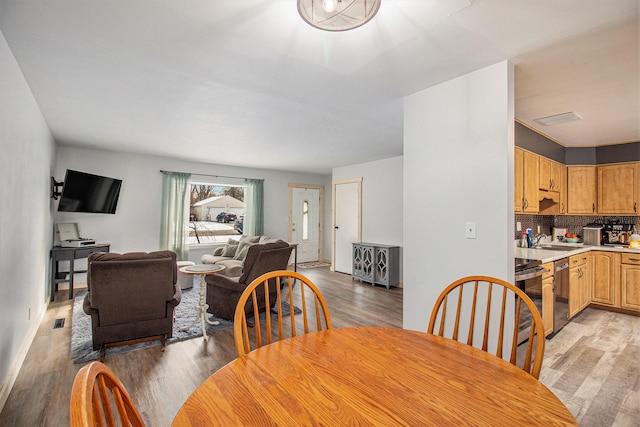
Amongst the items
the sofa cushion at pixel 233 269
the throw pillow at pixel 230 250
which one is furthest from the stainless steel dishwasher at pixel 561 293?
the throw pillow at pixel 230 250

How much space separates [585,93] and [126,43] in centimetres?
354

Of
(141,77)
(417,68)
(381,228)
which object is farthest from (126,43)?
(381,228)

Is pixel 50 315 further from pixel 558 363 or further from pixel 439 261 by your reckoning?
pixel 558 363

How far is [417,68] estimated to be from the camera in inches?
89.9

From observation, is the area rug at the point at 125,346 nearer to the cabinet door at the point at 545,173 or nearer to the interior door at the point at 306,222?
the cabinet door at the point at 545,173

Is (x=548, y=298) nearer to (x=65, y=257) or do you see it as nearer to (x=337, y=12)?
(x=337, y=12)

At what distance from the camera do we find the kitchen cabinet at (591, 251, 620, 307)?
155 inches

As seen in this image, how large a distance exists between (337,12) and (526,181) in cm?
309

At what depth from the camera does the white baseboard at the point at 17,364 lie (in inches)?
82.8

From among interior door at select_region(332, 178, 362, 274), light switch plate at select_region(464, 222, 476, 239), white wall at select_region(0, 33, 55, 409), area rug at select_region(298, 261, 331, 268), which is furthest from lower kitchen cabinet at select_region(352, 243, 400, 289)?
white wall at select_region(0, 33, 55, 409)

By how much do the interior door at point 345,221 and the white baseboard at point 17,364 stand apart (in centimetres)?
493

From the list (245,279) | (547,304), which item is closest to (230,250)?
(245,279)

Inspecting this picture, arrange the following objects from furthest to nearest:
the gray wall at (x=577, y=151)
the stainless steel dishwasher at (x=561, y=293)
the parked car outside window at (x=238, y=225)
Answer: the parked car outside window at (x=238, y=225) → the gray wall at (x=577, y=151) → the stainless steel dishwasher at (x=561, y=293)

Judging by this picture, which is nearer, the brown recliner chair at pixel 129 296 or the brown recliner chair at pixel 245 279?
the brown recliner chair at pixel 129 296
